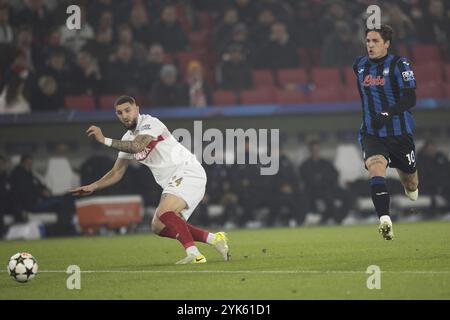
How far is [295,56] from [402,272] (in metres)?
11.4

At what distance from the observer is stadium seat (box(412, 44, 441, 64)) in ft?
68.0

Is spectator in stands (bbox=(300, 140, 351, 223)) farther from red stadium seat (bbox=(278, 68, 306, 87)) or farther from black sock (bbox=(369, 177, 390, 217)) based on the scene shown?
black sock (bbox=(369, 177, 390, 217))

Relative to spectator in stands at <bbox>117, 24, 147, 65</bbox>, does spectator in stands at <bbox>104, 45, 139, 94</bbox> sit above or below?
below

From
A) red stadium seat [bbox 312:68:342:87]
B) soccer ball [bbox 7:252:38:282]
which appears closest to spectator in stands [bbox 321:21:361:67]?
red stadium seat [bbox 312:68:342:87]

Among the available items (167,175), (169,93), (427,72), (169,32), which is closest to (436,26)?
(427,72)

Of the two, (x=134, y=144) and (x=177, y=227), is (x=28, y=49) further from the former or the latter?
(x=177, y=227)

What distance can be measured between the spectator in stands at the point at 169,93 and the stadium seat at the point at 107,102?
2.57 feet

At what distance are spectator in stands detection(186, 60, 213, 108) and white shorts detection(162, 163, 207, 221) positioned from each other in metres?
8.25

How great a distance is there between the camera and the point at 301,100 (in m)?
19.8

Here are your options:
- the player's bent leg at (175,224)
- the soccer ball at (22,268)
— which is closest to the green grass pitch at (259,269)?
the soccer ball at (22,268)

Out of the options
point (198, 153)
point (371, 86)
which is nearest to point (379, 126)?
point (371, 86)

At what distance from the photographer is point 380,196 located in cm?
1102

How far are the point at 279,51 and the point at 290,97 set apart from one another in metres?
0.97

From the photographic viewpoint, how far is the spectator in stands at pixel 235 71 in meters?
19.6
